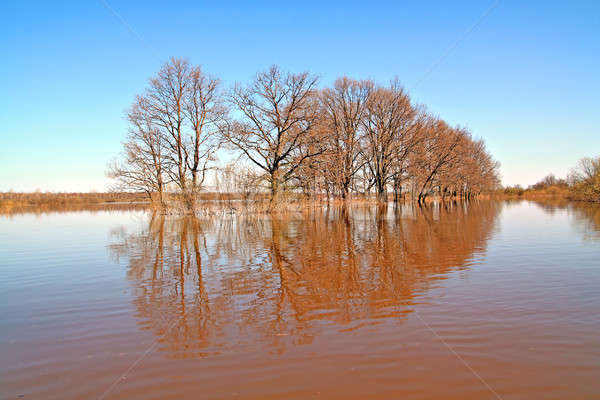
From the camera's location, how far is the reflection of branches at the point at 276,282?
189 inches

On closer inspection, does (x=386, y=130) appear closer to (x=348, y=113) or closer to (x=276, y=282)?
(x=348, y=113)

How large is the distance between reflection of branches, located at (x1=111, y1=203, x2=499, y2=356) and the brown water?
0.04 metres

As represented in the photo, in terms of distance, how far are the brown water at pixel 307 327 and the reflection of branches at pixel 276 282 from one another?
0.13ft

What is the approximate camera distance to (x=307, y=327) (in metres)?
4.76

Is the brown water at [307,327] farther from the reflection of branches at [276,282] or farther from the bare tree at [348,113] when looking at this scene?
the bare tree at [348,113]

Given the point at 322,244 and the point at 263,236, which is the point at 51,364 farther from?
the point at 263,236

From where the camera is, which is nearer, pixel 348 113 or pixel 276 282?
pixel 276 282

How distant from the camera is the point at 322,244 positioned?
39.1 feet

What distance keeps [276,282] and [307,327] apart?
7.89ft

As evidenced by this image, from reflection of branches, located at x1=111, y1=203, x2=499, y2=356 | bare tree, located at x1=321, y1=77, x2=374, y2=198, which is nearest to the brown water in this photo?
reflection of branches, located at x1=111, y1=203, x2=499, y2=356

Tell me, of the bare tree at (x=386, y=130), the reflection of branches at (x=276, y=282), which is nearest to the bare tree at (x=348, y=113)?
the bare tree at (x=386, y=130)

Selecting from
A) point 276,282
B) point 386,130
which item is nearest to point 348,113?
point 386,130

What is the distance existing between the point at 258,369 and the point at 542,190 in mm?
92562

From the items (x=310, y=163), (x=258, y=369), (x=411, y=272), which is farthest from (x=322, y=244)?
(x=310, y=163)
